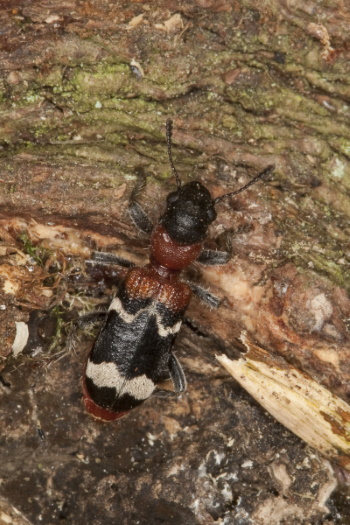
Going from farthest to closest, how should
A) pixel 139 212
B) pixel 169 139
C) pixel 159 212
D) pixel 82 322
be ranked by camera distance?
pixel 82 322
pixel 159 212
pixel 139 212
pixel 169 139

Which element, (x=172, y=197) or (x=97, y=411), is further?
(x=97, y=411)

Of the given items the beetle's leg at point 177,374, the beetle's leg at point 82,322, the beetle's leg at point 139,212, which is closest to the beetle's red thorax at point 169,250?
the beetle's leg at point 139,212

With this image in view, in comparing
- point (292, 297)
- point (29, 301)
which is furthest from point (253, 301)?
point (29, 301)

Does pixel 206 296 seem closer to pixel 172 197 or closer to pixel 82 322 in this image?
pixel 172 197

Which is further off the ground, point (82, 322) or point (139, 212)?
point (139, 212)

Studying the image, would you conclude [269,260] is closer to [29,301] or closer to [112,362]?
[112,362]

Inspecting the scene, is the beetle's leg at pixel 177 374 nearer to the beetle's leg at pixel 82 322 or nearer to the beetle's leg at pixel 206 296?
the beetle's leg at pixel 206 296

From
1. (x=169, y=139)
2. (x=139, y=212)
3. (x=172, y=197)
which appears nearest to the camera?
(x=169, y=139)

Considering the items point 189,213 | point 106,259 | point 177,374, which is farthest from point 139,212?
point 177,374
